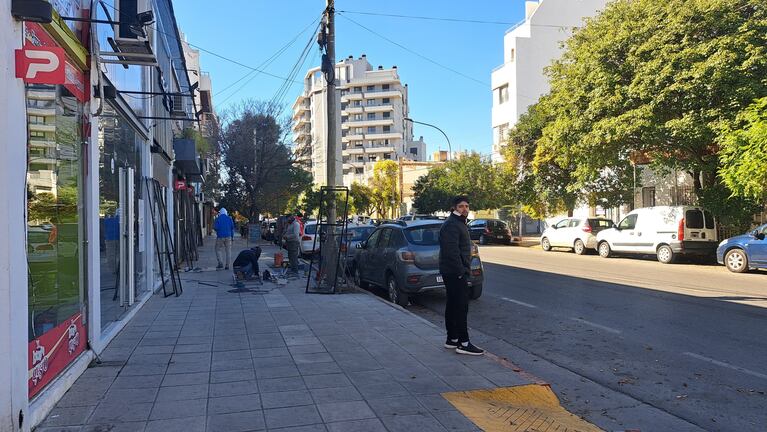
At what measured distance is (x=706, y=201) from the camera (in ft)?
60.8

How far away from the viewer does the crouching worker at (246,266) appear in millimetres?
13008

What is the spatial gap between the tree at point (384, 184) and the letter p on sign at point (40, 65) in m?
54.1

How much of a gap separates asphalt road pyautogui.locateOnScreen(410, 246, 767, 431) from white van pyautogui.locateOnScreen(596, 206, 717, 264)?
3.53 m

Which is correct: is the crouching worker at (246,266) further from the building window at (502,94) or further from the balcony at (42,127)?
the building window at (502,94)

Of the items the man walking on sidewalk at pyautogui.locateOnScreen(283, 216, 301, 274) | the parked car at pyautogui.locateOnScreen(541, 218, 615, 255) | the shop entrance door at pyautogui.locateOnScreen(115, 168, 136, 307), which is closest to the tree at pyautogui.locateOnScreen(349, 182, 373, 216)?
the parked car at pyautogui.locateOnScreen(541, 218, 615, 255)

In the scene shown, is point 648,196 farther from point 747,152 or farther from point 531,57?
point 531,57

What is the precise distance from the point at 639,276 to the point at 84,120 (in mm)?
13340

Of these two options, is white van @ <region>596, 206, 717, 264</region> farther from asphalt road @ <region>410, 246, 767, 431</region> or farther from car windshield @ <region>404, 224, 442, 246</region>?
car windshield @ <region>404, 224, 442, 246</region>

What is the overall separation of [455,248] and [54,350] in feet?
13.5

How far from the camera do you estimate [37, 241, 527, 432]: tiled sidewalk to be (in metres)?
4.36

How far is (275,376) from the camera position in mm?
5496

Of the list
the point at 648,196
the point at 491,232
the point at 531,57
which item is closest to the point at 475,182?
the point at 491,232

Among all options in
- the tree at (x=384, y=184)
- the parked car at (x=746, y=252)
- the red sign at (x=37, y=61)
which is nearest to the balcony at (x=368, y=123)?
the tree at (x=384, y=184)

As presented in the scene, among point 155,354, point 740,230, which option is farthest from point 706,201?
point 155,354
